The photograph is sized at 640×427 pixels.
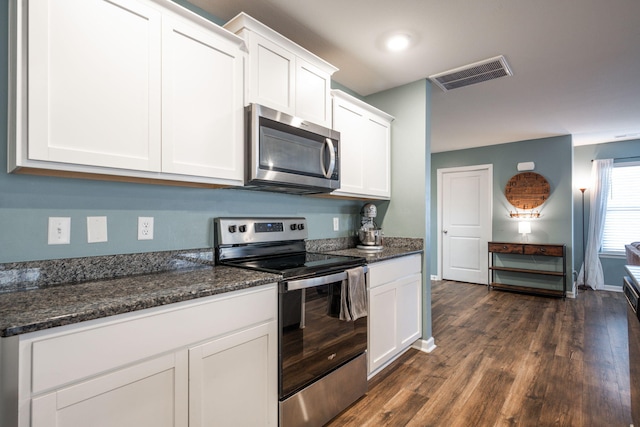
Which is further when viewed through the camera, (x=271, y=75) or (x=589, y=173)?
(x=589, y=173)

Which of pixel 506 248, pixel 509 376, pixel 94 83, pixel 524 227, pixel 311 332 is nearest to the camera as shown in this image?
pixel 94 83

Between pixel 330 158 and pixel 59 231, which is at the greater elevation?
pixel 330 158

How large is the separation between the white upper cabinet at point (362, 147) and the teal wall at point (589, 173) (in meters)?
4.43

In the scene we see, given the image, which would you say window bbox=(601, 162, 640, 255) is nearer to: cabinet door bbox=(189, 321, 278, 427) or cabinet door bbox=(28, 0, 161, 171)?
cabinet door bbox=(189, 321, 278, 427)

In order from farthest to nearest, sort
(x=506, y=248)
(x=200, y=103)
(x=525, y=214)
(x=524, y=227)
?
(x=525, y=214) < (x=506, y=248) < (x=524, y=227) < (x=200, y=103)

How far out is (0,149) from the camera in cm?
129

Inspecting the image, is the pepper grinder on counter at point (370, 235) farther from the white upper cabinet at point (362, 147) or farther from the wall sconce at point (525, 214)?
the wall sconce at point (525, 214)

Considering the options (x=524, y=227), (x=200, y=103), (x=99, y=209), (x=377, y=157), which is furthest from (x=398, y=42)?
(x=524, y=227)

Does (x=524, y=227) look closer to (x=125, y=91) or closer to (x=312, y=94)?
(x=312, y=94)

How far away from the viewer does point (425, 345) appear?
2873 mm

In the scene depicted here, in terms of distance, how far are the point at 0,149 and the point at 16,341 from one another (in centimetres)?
86

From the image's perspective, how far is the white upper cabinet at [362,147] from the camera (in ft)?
8.43

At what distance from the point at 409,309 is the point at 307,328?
1.30 metres

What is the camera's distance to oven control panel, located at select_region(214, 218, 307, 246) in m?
1.95
